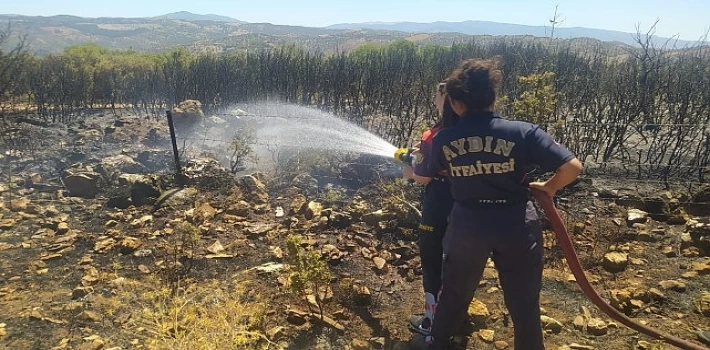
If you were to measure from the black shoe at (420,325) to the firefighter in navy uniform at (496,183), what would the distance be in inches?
25.8

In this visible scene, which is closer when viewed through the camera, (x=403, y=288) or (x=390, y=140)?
(x=403, y=288)

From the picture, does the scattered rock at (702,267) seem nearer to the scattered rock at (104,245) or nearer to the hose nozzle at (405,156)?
the hose nozzle at (405,156)

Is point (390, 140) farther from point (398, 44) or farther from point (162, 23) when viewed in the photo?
point (162, 23)

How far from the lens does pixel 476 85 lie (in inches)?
76.3

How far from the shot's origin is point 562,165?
1.79 m

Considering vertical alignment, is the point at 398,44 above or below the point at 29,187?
above

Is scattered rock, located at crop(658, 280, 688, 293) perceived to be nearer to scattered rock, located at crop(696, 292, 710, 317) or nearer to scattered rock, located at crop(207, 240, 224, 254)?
scattered rock, located at crop(696, 292, 710, 317)

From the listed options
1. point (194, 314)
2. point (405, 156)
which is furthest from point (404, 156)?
point (194, 314)

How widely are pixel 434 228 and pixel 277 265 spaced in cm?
168

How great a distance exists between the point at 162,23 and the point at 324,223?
8376 inches

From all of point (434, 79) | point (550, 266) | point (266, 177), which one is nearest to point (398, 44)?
point (434, 79)

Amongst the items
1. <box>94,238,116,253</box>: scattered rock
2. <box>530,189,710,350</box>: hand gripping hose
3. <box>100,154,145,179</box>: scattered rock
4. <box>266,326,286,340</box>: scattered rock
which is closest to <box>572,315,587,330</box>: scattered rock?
<box>530,189,710,350</box>: hand gripping hose

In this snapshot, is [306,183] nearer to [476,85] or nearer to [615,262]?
[615,262]

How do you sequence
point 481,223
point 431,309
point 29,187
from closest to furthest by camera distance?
point 481,223 → point 431,309 → point 29,187
